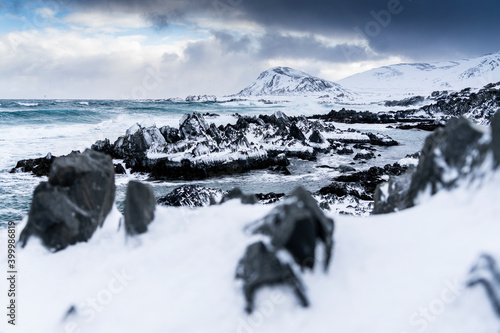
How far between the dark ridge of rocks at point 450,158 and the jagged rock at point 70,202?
649 centimetres

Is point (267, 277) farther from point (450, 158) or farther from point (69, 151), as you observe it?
point (69, 151)

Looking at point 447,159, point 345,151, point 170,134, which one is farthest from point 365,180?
point 170,134

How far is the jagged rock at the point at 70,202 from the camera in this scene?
6.58 meters

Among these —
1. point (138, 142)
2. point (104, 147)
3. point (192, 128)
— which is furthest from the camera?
point (192, 128)

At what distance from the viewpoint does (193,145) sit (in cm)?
2638

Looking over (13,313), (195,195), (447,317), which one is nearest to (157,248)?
(13,313)

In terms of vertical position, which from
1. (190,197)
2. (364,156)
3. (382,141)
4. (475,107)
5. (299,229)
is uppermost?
(475,107)

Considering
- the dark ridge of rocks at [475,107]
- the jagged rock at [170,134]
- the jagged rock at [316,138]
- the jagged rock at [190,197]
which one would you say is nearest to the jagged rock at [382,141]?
the jagged rock at [316,138]

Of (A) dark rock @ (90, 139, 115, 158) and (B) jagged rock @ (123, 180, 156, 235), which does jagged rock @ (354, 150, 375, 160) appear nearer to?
(A) dark rock @ (90, 139, 115, 158)

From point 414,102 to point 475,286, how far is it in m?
115

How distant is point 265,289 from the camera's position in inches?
188

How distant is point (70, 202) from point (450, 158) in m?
7.70

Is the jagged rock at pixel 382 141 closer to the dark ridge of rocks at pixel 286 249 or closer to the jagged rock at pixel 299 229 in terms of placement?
the jagged rock at pixel 299 229

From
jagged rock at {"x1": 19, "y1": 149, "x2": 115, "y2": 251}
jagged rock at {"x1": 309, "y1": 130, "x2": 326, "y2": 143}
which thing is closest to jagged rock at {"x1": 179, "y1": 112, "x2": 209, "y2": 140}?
jagged rock at {"x1": 309, "y1": 130, "x2": 326, "y2": 143}
